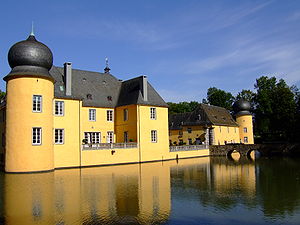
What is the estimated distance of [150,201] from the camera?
12555mm

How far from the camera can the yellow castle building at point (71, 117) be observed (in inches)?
927

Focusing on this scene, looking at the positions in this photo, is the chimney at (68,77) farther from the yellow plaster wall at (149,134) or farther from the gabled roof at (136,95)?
the yellow plaster wall at (149,134)

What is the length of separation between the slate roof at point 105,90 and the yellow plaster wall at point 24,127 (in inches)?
223

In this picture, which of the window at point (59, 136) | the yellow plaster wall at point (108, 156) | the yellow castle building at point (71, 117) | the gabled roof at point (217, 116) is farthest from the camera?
the gabled roof at point (217, 116)

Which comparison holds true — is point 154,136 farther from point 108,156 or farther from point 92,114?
point 92,114

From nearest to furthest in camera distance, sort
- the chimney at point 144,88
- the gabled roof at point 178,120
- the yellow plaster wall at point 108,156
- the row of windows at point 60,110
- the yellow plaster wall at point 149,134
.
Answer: the row of windows at point 60,110, the yellow plaster wall at point 108,156, the yellow plaster wall at point 149,134, the chimney at point 144,88, the gabled roof at point 178,120

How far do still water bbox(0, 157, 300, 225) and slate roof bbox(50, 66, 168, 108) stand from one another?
567 inches

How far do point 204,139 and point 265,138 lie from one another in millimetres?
22990

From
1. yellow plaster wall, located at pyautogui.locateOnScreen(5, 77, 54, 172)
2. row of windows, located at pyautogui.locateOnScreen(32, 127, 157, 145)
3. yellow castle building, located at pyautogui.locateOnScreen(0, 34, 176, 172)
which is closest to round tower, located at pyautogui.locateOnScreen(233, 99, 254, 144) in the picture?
yellow castle building, located at pyautogui.locateOnScreen(0, 34, 176, 172)

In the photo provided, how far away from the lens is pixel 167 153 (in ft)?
116

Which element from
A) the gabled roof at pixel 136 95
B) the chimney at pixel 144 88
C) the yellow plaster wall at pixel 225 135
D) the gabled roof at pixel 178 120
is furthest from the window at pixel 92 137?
the gabled roof at pixel 178 120

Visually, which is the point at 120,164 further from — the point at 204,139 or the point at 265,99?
the point at 265,99

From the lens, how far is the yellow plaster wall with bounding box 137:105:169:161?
3231 cm

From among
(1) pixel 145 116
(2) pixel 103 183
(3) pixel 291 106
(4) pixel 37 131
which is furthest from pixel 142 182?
(3) pixel 291 106
